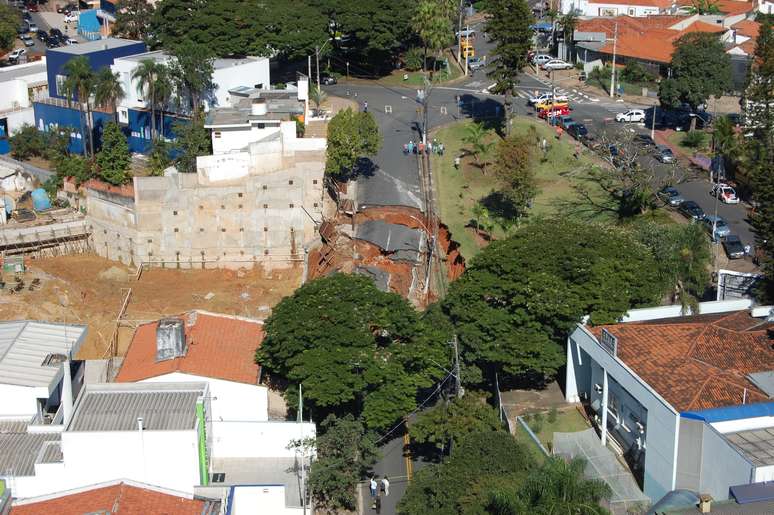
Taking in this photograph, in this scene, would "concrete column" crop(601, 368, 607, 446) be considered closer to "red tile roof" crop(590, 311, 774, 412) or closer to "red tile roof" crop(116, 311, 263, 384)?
"red tile roof" crop(590, 311, 774, 412)

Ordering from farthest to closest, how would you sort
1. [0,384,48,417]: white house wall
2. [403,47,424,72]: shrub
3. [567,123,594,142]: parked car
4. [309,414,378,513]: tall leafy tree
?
[403,47,424,72]: shrub < [567,123,594,142]: parked car < [0,384,48,417]: white house wall < [309,414,378,513]: tall leafy tree

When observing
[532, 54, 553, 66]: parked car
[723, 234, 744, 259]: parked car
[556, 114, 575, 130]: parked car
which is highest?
[532, 54, 553, 66]: parked car

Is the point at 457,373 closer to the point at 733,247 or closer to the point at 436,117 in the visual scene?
the point at 733,247

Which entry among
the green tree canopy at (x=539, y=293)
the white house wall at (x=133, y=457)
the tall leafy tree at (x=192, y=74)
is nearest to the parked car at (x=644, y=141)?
the green tree canopy at (x=539, y=293)

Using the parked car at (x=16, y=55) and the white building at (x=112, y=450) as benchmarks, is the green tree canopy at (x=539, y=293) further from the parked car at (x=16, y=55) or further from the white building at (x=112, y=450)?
the parked car at (x=16, y=55)

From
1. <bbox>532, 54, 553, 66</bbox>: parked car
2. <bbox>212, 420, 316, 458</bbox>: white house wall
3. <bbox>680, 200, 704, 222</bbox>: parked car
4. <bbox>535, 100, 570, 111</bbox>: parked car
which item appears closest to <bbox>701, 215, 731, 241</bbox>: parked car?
<bbox>680, 200, 704, 222</bbox>: parked car

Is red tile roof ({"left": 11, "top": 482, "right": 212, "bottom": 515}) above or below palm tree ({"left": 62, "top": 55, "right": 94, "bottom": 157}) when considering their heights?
below

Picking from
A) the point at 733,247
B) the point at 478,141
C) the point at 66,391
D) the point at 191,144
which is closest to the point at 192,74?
the point at 191,144

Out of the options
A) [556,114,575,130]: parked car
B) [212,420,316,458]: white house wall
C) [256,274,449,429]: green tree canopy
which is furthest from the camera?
[556,114,575,130]: parked car
